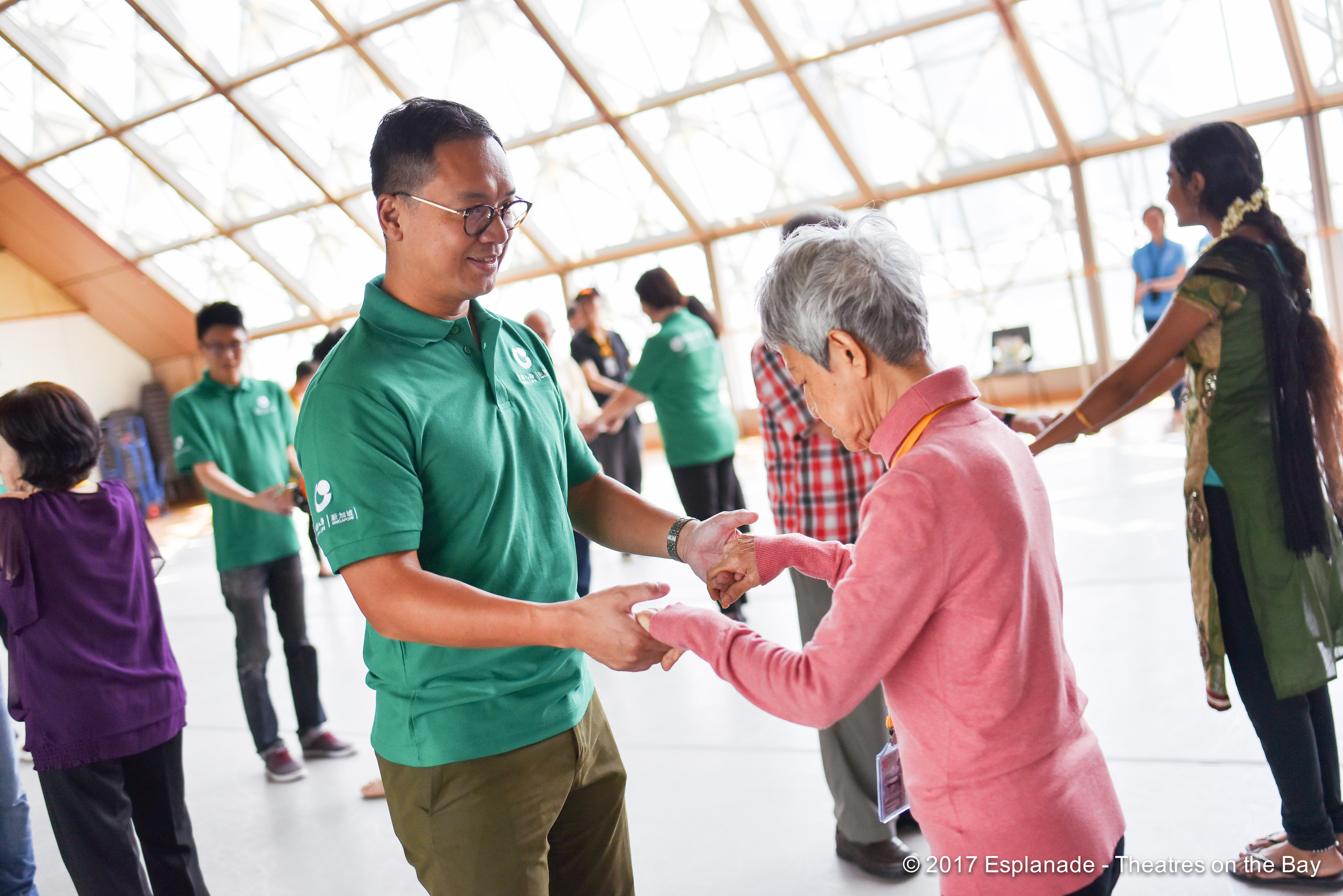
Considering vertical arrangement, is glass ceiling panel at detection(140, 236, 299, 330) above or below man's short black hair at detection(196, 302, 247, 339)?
above

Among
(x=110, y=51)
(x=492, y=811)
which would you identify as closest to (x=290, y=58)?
(x=110, y=51)

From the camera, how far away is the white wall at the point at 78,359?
17.0 meters

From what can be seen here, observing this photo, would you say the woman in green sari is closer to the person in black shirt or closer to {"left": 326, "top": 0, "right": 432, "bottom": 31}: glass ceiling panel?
the person in black shirt

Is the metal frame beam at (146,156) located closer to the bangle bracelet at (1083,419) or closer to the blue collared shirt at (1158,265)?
the blue collared shirt at (1158,265)

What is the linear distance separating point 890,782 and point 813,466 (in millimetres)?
1629

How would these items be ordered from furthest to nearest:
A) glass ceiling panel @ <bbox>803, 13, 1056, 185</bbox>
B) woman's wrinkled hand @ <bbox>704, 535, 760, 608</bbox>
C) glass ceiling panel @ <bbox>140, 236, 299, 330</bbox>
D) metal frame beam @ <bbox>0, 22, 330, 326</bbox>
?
glass ceiling panel @ <bbox>140, 236, 299, 330</bbox> → metal frame beam @ <bbox>0, 22, 330, 326</bbox> → glass ceiling panel @ <bbox>803, 13, 1056, 185</bbox> → woman's wrinkled hand @ <bbox>704, 535, 760, 608</bbox>

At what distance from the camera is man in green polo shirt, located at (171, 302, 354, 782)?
4.40 metres

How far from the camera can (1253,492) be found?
261 cm

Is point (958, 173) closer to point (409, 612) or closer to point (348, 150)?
point (348, 150)

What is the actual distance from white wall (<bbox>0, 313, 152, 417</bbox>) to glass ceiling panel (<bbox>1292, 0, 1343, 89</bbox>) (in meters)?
17.8

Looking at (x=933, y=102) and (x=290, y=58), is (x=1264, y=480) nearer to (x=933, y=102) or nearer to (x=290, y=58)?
(x=933, y=102)

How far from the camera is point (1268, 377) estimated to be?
2.58 metres

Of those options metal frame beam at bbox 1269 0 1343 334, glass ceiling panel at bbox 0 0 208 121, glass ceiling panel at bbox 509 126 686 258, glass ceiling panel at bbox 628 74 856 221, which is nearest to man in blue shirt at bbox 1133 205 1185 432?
metal frame beam at bbox 1269 0 1343 334

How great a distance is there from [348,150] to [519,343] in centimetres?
1314
